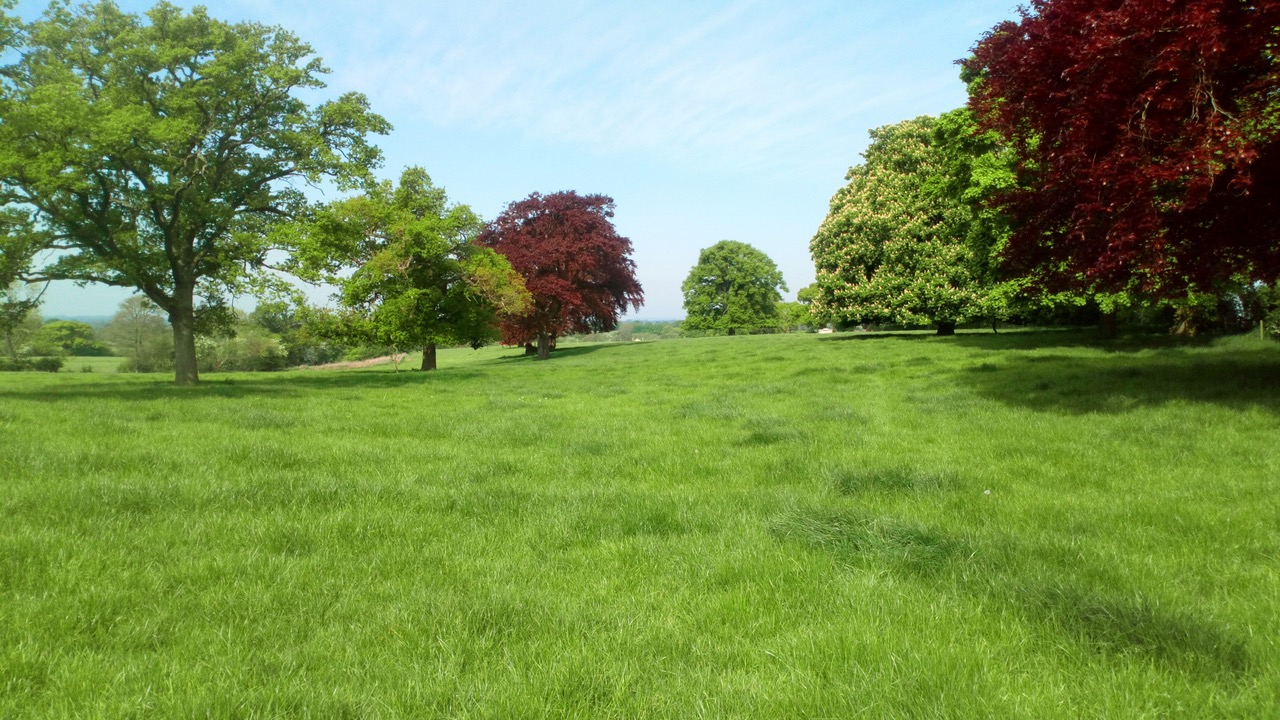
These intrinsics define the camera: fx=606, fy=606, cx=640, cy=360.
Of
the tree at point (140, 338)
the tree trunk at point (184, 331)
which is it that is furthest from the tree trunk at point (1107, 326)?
the tree at point (140, 338)

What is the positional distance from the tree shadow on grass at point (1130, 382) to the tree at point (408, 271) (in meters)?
20.1

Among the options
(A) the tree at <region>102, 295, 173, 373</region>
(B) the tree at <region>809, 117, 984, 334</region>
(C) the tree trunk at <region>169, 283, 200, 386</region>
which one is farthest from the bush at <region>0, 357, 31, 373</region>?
(B) the tree at <region>809, 117, 984, 334</region>

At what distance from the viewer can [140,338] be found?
56.7 meters

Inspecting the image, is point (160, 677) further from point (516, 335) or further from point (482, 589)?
point (516, 335)

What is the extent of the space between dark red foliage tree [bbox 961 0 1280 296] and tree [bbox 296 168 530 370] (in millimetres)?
21060

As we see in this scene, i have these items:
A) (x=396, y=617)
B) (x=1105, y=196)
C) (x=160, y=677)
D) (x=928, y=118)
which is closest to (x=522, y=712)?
(x=396, y=617)

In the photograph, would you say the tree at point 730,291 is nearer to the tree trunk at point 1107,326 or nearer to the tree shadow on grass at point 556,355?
the tree shadow on grass at point 556,355

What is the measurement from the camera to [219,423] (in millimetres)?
11039

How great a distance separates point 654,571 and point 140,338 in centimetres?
7027

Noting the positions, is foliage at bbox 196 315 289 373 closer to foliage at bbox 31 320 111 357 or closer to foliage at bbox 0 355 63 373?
foliage at bbox 0 355 63 373

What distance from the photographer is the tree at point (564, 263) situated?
41.7 m

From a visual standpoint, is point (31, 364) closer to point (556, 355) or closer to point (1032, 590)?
point (556, 355)

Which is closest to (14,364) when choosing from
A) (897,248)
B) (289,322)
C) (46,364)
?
(46,364)

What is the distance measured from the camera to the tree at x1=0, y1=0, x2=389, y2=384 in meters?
16.3
